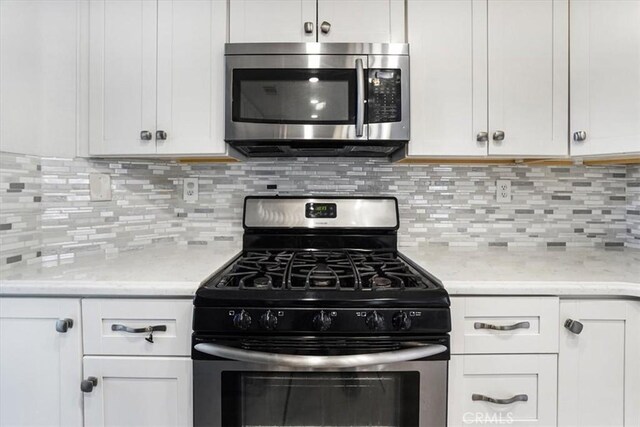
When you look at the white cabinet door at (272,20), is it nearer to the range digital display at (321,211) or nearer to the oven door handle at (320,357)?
the range digital display at (321,211)

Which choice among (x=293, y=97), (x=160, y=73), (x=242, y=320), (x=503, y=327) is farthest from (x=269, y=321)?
(x=160, y=73)

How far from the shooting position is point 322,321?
979 mm

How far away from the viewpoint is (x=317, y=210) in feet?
5.33

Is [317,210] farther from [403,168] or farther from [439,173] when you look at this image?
[439,173]

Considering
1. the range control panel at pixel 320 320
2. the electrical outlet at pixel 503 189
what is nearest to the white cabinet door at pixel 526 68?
the electrical outlet at pixel 503 189

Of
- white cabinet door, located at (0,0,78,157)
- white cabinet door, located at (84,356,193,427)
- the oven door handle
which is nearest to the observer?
the oven door handle

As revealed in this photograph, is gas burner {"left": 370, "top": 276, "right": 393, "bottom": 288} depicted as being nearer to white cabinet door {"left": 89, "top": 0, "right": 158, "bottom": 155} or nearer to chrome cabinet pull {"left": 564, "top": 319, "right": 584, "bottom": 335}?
chrome cabinet pull {"left": 564, "top": 319, "right": 584, "bottom": 335}

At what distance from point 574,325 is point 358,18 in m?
1.32

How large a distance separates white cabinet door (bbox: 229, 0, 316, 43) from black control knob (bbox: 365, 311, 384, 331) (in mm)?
1081

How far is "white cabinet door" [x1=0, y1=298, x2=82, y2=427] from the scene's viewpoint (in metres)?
1.06

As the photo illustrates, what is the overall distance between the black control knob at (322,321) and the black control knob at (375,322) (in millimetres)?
112

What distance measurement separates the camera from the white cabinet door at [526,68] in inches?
54.6

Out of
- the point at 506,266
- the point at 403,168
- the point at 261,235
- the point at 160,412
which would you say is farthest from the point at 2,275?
the point at 506,266

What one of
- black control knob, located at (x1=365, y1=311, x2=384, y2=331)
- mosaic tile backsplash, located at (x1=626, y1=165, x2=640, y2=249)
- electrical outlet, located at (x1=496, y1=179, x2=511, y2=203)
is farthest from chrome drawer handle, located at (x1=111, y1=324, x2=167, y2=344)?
mosaic tile backsplash, located at (x1=626, y1=165, x2=640, y2=249)
